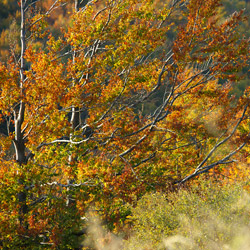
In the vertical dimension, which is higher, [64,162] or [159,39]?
[159,39]

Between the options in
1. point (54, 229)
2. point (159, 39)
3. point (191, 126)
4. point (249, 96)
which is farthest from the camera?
point (249, 96)

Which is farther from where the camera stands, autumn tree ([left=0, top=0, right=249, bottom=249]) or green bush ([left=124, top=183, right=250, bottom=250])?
autumn tree ([left=0, top=0, right=249, bottom=249])

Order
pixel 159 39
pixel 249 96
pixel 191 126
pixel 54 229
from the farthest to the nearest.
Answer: pixel 249 96, pixel 191 126, pixel 159 39, pixel 54 229

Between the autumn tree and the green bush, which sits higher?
the autumn tree

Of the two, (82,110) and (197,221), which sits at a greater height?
(82,110)

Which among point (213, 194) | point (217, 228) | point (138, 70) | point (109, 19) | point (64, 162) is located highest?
point (109, 19)

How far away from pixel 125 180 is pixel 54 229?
2.62m

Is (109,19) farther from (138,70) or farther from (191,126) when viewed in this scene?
(191,126)

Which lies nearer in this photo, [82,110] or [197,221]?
[197,221]

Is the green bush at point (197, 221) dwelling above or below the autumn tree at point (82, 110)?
below

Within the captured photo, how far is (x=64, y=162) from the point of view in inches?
373

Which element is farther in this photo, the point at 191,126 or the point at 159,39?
the point at 191,126

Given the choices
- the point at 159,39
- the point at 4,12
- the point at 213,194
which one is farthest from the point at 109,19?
the point at 4,12

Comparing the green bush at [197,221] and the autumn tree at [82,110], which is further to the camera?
the autumn tree at [82,110]
